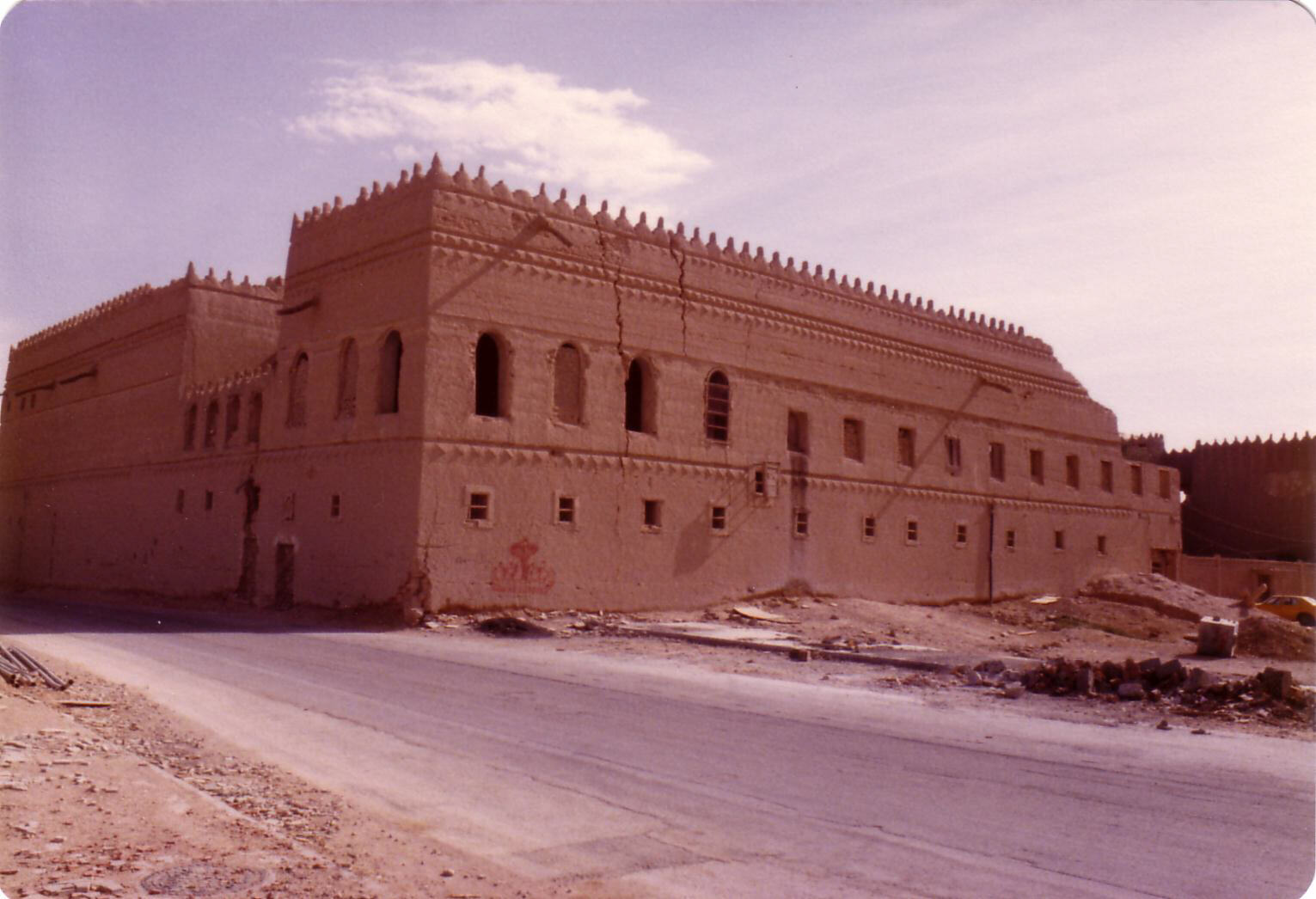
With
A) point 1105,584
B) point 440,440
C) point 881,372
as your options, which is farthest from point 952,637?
point 1105,584

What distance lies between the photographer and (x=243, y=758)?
8.59 metres

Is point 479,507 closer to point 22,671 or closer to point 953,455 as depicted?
point 22,671

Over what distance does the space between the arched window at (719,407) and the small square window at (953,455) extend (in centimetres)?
933

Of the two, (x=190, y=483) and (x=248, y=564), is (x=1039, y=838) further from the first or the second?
(x=190, y=483)

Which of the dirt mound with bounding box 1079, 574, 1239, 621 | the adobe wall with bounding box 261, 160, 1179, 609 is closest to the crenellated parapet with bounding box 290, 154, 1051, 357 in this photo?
the adobe wall with bounding box 261, 160, 1179, 609

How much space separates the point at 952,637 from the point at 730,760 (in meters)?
17.0

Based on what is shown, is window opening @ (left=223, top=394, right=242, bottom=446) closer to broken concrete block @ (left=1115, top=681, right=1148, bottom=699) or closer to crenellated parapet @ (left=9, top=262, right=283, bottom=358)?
crenellated parapet @ (left=9, top=262, right=283, bottom=358)

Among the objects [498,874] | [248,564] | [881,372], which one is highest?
[881,372]

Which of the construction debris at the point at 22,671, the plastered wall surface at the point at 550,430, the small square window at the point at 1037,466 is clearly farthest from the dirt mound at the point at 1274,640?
the construction debris at the point at 22,671

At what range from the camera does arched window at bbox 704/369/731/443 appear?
2642 centimetres

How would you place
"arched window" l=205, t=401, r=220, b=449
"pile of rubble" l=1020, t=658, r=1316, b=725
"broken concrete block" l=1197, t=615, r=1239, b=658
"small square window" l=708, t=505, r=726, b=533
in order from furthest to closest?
"arched window" l=205, t=401, r=220, b=449 < "small square window" l=708, t=505, r=726, b=533 < "broken concrete block" l=1197, t=615, r=1239, b=658 < "pile of rubble" l=1020, t=658, r=1316, b=725

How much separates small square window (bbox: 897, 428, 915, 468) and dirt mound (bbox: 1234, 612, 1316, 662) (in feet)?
39.9

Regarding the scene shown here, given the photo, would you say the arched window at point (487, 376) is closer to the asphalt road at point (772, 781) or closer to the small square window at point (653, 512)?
the small square window at point (653, 512)

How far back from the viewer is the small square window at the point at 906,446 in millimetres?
31422
